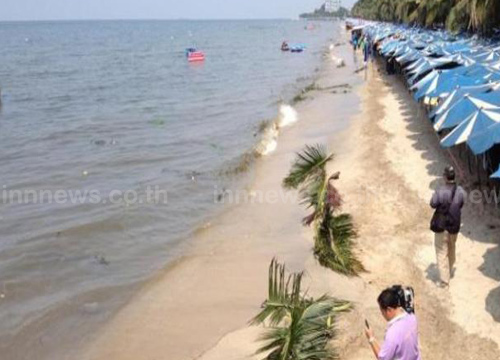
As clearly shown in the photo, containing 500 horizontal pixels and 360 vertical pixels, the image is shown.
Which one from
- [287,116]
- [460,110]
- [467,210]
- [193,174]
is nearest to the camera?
[467,210]

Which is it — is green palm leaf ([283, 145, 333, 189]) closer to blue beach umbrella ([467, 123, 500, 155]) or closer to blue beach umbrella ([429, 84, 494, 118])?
blue beach umbrella ([467, 123, 500, 155])

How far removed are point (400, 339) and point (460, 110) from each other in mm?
8067

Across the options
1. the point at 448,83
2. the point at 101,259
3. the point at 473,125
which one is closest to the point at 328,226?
the point at 473,125

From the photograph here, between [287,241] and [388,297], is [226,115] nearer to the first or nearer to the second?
[287,241]

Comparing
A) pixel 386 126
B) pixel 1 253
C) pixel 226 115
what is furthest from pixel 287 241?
pixel 226 115

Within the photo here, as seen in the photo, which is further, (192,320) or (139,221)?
(139,221)

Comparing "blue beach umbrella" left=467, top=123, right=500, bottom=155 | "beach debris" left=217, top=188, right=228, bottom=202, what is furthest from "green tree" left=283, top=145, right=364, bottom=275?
"beach debris" left=217, top=188, right=228, bottom=202

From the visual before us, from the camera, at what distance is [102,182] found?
15992 millimetres

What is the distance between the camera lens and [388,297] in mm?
4344

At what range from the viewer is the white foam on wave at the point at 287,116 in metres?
22.7

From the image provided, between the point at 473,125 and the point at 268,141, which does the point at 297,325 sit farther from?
the point at 268,141

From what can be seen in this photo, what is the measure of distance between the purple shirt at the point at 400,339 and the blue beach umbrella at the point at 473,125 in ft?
21.5

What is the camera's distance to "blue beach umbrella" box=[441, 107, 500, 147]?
10172 mm

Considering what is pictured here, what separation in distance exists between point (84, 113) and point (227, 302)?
2167 cm
